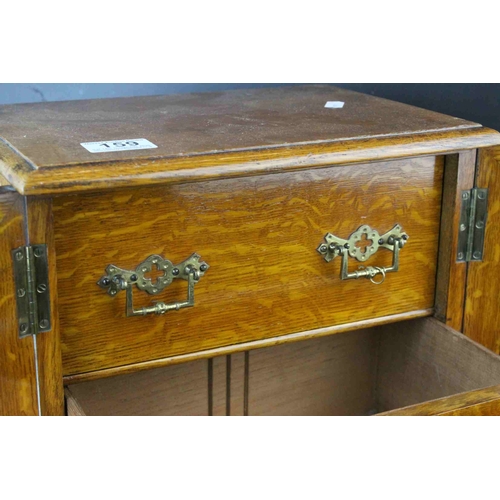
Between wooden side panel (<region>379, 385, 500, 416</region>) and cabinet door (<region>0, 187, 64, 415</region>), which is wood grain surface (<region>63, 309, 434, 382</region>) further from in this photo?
wooden side panel (<region>379, 385, 500, 416</region>)

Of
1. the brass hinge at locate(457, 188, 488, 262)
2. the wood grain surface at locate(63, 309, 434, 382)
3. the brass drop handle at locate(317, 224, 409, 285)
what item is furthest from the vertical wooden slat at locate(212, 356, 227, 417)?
the brass hinge at locate(457, 188, 488, 262)

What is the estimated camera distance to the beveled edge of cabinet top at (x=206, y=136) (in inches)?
42.6

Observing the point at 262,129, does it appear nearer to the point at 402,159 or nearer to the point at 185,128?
the point at 185,128

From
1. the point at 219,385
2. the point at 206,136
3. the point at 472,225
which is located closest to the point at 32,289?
the point at 206,136

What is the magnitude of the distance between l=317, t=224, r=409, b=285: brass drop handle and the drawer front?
0.04 ft

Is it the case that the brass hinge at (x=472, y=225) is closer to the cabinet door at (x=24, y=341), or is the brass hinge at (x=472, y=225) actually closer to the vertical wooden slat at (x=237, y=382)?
the vertical wooden slat at (x=237, y=382)

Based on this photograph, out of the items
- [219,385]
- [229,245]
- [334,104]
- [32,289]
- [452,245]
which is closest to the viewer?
[32,289]

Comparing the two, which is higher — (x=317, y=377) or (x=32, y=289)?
(x=32, y=289)

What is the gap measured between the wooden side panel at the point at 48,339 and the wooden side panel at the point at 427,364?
2.03 ft

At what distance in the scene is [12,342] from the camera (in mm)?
1121

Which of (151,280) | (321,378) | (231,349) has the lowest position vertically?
(321,378)

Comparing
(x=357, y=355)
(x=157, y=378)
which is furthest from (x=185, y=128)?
(x=357, y=355)

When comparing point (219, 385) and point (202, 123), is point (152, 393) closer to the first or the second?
point (219, 385)

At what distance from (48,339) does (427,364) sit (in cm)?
67
